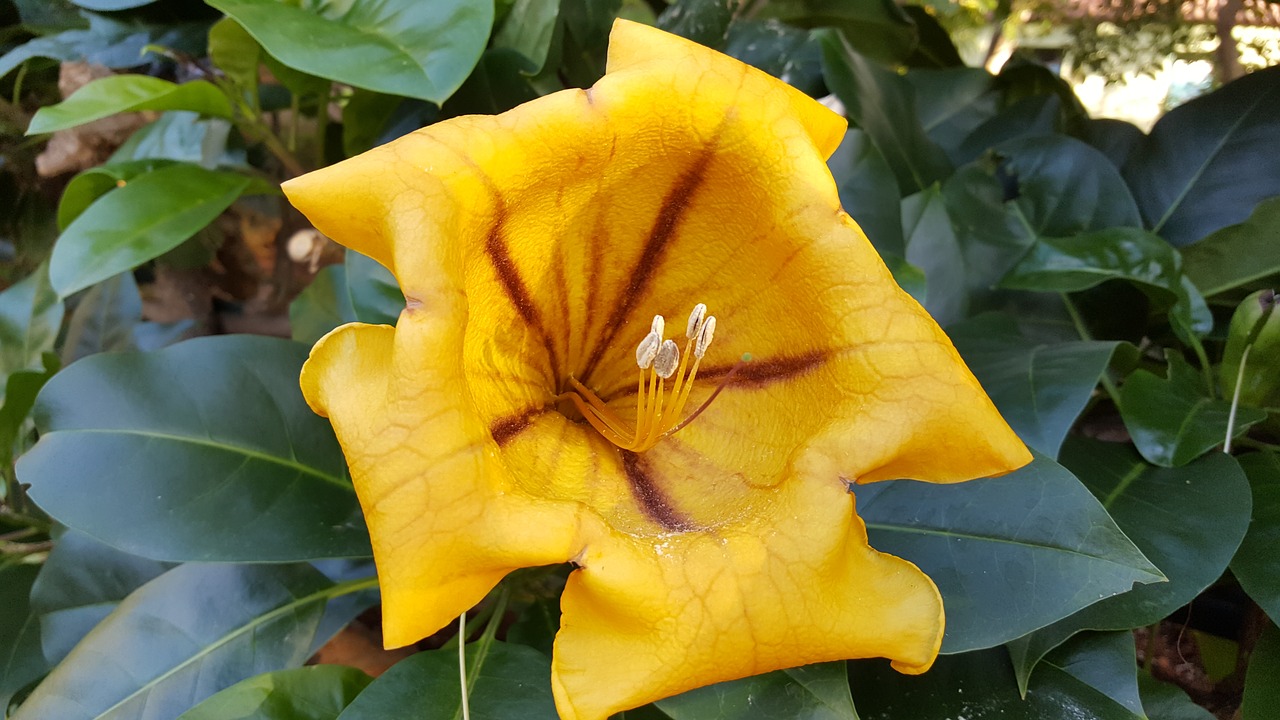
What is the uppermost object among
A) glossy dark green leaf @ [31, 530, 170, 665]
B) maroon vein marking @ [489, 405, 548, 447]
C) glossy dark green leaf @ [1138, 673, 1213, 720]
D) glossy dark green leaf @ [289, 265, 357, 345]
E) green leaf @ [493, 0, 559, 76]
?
green leaf @ [493, 0, 559, 76]

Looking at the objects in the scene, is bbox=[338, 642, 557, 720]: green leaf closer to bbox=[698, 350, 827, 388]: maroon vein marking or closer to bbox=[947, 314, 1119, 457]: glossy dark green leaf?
bbox=[698, 350, 827, 388]: maroon vein marking

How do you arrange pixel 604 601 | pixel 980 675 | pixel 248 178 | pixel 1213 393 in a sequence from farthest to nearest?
pixel 248 178, pixel 1213 393, pixel 980 675, pixel 604 601

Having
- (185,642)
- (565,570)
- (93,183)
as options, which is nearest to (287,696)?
(185,642)

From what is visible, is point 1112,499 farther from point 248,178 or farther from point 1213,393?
point 248,178

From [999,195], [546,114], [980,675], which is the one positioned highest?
[546,114]

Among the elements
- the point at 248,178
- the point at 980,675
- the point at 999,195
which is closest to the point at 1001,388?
the point at 980,675

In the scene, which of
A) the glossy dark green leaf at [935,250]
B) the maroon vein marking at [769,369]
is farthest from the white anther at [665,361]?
the glossy dark green leaf at [935,250]

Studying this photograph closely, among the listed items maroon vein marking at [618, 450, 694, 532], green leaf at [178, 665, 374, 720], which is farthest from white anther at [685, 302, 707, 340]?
green leaf at [178, 665, 374, 720]

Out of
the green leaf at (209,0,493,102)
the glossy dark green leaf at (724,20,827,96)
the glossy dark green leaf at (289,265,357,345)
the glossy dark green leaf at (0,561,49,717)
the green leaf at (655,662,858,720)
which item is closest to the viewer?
the green leaf at (655,662,858,720)
